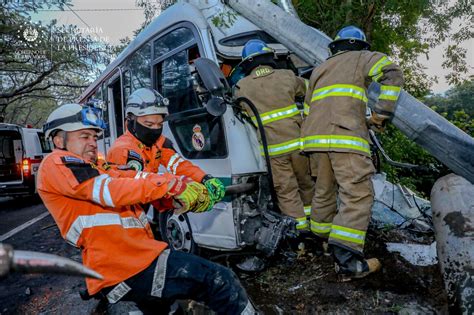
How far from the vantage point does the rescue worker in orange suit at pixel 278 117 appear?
2900 millimetres

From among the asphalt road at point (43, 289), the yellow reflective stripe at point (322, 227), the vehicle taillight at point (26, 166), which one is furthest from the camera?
the vehicle taillight at point (26, 166)

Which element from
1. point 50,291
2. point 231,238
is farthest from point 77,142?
point 50,291

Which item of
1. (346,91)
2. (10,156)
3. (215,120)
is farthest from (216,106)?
(10,156)

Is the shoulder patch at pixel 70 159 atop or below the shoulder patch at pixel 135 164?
atop

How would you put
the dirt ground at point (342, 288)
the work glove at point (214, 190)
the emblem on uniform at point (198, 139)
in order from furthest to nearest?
the emblem on uniform at point (198, 139) → the dirt ground at point (342, 288) → the work glove at point (214, 190)

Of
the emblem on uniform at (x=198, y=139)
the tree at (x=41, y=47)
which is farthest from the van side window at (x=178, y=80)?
the tree at (x=41, y=47)

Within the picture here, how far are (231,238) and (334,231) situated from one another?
2.62ft

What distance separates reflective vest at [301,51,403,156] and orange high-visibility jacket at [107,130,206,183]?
100 cm

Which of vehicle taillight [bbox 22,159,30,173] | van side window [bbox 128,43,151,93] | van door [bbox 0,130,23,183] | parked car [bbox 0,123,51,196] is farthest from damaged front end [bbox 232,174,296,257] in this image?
van door [bbox 0,130,23,183]

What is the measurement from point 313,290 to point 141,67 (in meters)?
3.11

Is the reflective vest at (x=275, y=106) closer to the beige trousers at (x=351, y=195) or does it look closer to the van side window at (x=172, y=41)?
the beige trousers at (x=351, y=195)

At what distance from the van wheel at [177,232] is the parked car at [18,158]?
6158 millimetres

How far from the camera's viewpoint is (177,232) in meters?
3.38

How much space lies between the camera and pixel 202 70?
97.5 inches
